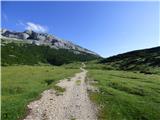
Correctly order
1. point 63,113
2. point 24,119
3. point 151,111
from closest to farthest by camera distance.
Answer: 1. point 24,119
2. point 63,113
3. point 151,111

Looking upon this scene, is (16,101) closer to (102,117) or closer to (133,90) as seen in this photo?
(102,117)

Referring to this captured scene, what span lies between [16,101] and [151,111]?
62.6ft

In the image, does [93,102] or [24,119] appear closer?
[24,119]

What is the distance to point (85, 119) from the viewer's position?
29.0m

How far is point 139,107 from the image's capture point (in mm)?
35312

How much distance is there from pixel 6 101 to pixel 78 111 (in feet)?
38.2

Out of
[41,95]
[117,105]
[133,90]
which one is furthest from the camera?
[133,90]

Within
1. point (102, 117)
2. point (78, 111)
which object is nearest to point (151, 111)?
point (102, 117)

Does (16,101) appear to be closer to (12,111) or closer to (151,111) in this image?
(12,111)

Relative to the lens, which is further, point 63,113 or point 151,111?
point 151,111

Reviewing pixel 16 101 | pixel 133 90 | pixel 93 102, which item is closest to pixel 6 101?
pixel 16 101

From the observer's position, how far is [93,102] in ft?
127

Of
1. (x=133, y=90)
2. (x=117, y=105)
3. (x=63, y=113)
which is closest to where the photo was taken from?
(x=63, y=113)

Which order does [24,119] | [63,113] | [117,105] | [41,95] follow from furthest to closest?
[41,95], [117,105], [63,113], [24,119]
